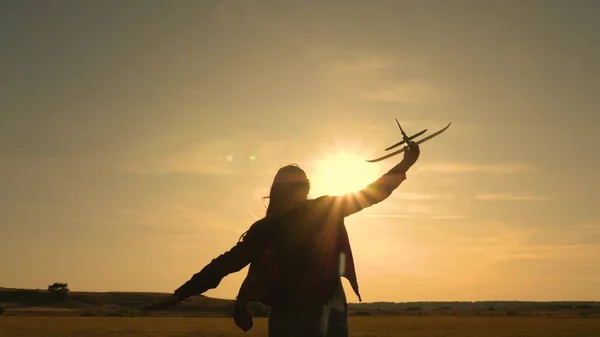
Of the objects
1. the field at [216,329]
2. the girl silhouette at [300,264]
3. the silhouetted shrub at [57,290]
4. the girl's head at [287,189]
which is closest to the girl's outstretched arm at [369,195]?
the girl silhouette at [300,264]

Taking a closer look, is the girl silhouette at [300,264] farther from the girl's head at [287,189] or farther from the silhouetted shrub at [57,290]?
the silhouetted shrub at [57,290]

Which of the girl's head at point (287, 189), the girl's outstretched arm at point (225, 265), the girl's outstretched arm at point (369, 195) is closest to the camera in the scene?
the girl's outstretched arm at point (225, 265)

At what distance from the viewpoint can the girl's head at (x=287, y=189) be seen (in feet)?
12.4

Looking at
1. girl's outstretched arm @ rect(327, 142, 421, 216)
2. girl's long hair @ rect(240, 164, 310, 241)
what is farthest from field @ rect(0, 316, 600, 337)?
girl's outstretched arm @ rect(327, 142, 421, 216)

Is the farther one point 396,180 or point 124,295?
point 124,295

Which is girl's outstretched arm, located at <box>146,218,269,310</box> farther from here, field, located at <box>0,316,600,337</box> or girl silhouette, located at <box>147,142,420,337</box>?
field, located at <box>0,316,600,337</box>

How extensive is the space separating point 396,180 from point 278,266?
745 millimetres

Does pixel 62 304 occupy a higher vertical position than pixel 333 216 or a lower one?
higher

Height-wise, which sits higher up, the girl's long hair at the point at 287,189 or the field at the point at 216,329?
the field at the point at 216,329

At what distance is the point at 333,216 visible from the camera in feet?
11.9

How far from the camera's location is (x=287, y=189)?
150 inches

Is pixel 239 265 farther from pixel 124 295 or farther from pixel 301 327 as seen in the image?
pixel 124 295

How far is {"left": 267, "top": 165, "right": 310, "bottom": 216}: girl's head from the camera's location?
3.79m

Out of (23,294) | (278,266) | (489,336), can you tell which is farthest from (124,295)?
(278,266)
